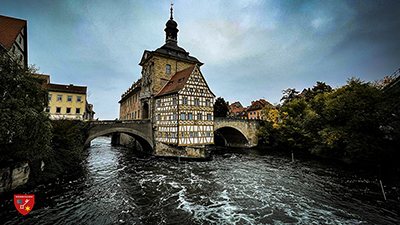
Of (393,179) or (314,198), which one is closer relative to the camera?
(314,198)

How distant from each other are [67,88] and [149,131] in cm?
1406

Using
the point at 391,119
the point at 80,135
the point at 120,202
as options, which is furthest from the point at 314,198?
the point at 80,135

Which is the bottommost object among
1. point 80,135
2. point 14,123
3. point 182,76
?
point 80,135

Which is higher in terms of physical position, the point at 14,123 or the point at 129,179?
the point at 14,123

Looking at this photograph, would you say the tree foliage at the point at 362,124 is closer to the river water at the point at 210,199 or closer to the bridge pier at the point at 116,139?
the river water at the point at 210,199

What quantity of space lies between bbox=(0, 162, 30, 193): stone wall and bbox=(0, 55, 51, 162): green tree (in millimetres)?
787

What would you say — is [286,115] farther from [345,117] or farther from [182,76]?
[182,76]

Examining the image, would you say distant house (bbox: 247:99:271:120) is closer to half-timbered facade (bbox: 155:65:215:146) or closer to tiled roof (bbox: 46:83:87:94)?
half-timbered facade (bbox: 155:65:215:146)

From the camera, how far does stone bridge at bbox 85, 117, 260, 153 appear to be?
58.6 ft

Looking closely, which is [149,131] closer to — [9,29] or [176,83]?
[176,83]

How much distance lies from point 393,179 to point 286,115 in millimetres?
16876

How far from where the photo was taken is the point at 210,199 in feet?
29.1

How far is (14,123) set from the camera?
6344mm

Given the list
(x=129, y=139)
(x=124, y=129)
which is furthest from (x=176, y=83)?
(x=129, y=139)
